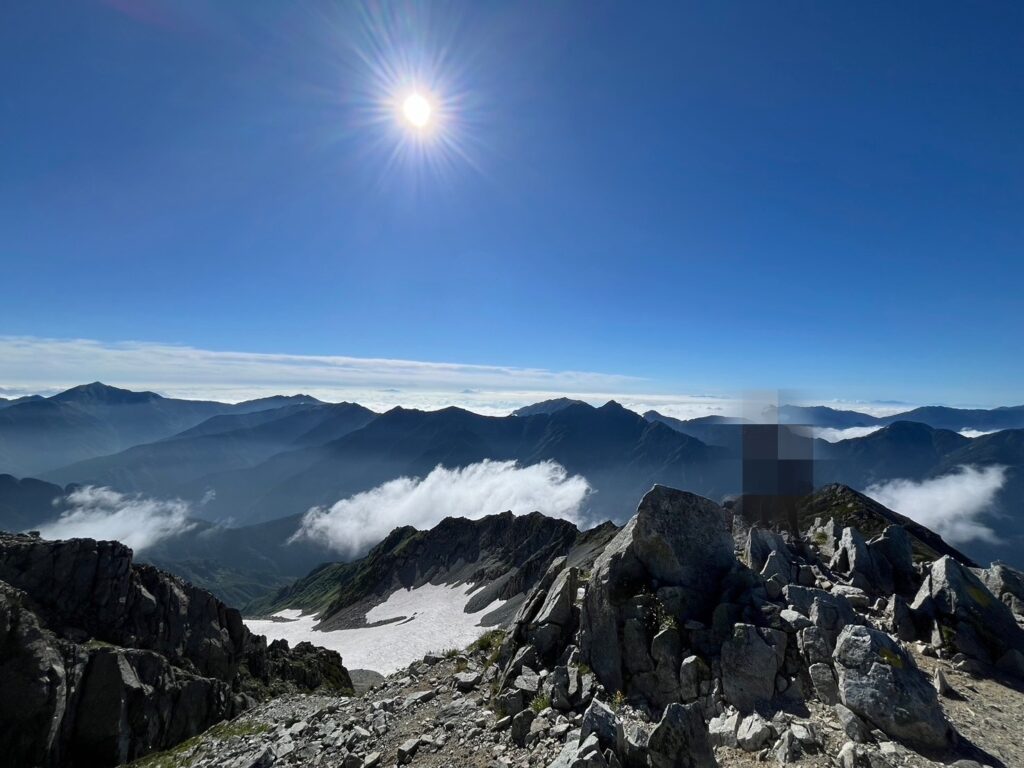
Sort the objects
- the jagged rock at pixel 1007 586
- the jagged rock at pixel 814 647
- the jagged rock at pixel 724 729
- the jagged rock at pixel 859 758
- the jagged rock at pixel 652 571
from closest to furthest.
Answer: the jagged rock at pixel 859 758
the jagged rock at pixel 724 729
the jagged rock at pixel 814 647
the jagged rock at pixel 652 571
the jagged rock at pixel 1007 586

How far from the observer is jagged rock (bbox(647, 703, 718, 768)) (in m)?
9.73

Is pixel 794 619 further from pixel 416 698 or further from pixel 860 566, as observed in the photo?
pixel 416 698

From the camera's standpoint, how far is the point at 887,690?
36.1 feet

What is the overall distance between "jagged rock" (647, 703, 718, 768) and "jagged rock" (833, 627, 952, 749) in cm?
432

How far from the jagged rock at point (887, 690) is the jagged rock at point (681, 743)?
432 centimetres

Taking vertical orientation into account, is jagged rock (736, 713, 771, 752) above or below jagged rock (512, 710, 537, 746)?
above

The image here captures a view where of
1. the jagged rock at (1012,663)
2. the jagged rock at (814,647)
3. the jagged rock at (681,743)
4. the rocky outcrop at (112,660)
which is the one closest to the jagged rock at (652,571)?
the jagged rock at (814,647)

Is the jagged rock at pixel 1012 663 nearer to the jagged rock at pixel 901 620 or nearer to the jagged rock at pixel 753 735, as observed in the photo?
the jagged rock at pixel 901 620

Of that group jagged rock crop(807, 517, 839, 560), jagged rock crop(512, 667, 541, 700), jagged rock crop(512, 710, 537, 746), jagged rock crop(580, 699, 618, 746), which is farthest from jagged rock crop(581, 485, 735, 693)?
jagged rock crop(807, 517, 839, 560)

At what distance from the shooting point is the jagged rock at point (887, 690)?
10.5 meters

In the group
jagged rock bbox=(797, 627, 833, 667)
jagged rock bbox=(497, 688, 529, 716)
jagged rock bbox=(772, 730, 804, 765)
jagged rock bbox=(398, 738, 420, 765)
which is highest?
jagged rock bbox=(797, 627, 833, 667)

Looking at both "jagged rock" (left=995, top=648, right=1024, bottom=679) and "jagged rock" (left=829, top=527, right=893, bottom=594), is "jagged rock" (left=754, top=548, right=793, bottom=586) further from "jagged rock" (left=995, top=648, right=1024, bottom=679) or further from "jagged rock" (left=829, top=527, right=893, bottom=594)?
"jagged rock" (left=995, top=648, right=1024, bottom=679)

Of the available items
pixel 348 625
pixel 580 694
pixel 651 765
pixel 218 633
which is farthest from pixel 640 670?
pixel 348 625

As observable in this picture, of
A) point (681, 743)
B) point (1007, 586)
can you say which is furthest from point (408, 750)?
point (1007, 586)
